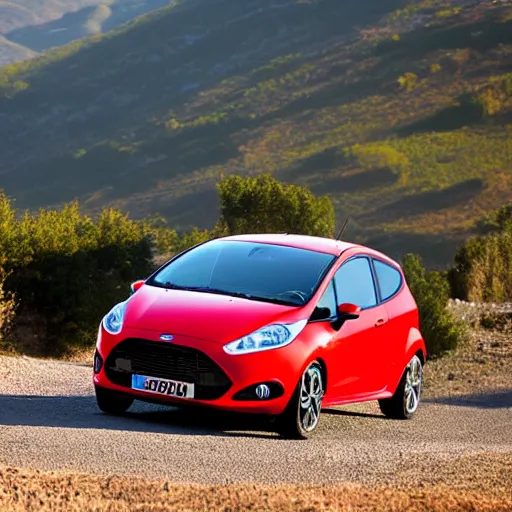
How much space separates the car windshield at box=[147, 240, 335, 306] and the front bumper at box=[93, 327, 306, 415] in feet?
2.40

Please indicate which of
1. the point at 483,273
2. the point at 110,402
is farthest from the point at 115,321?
the point at 483,273

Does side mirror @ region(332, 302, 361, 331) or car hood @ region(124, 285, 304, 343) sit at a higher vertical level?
car hood @ region(124, 285, 304, 343)

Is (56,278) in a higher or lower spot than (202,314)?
lower

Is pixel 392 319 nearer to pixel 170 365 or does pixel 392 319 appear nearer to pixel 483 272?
pixel 170 365

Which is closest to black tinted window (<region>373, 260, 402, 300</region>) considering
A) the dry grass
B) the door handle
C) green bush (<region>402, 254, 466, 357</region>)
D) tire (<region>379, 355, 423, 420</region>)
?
the door handle

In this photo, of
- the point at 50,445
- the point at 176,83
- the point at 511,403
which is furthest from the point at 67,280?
the point at 176,83

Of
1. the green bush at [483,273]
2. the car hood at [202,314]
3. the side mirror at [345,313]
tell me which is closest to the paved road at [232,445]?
the car hood at [202,314]

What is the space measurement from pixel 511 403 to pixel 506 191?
308ft

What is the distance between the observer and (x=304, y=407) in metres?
9.53

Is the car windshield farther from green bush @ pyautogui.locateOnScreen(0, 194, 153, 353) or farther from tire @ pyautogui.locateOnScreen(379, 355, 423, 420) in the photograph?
green bush @ pyautogui.locateOnScreen(0, 194, 153, 353)

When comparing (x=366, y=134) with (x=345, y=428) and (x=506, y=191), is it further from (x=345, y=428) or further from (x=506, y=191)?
(x=345, y=428)

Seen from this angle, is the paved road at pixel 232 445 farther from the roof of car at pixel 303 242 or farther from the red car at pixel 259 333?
the roof of car at pixel 303 242

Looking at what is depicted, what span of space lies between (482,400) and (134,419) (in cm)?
647

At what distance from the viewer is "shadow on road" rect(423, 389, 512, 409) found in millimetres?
14492
